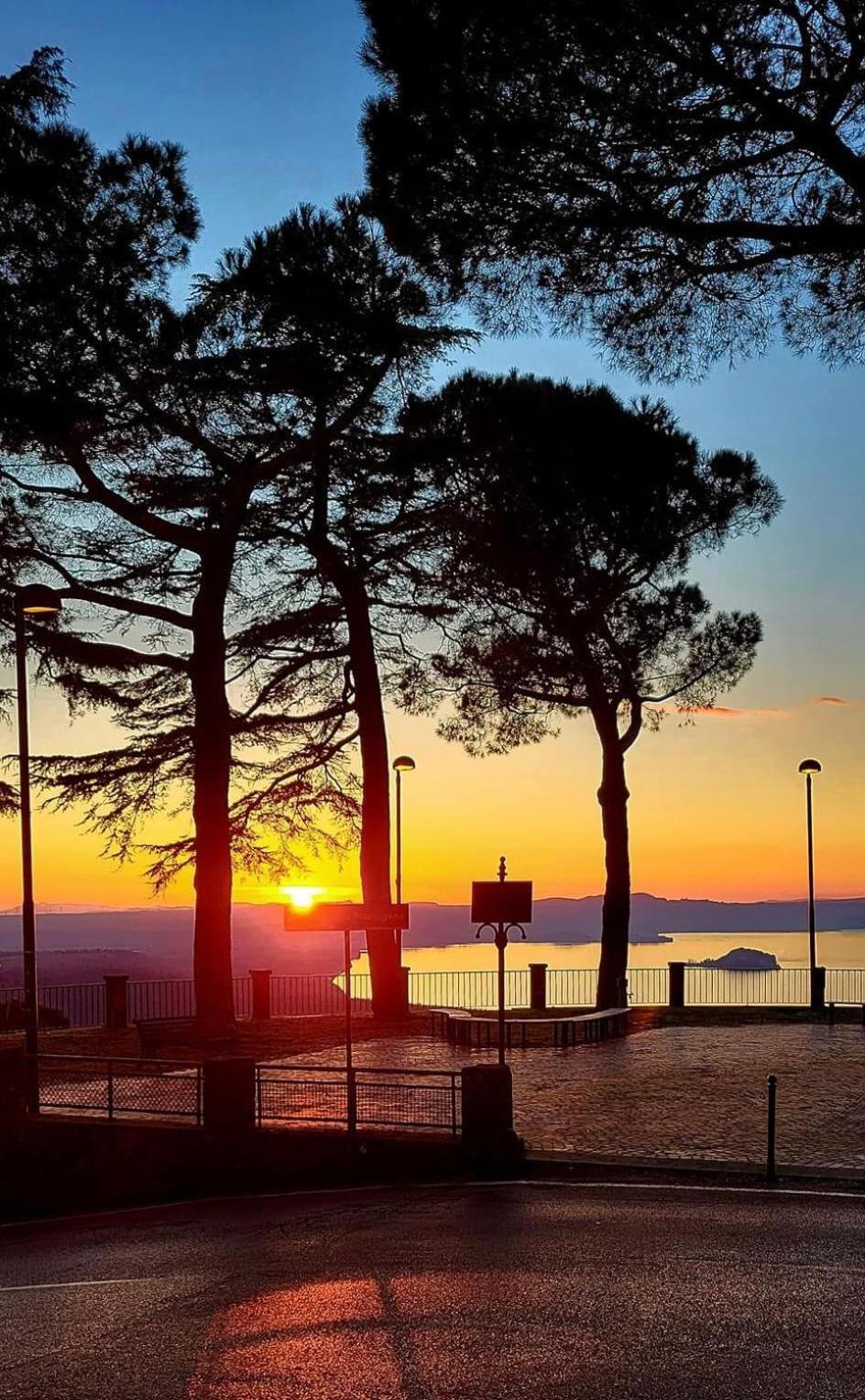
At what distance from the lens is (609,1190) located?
46.0 ft

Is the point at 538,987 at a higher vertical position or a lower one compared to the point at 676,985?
higher

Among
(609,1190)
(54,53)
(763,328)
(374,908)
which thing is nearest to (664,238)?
(763,328)

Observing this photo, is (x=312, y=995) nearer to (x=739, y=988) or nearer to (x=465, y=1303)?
(x=739, y=988)

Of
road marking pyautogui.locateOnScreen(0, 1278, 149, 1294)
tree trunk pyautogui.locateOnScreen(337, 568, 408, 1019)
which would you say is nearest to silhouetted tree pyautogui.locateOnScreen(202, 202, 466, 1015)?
tree trunk pyautogui.locateOnScreen(337, 568, 408, 1019)

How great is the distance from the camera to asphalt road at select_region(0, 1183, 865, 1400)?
26.4 feet

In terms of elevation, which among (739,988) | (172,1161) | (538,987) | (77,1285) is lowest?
(739,988)

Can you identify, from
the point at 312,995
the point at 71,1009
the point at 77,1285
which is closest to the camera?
the point at 77,1285

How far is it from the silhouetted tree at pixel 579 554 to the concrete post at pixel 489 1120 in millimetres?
19402

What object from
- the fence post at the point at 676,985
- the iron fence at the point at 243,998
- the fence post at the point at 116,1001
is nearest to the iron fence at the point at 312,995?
the iron fence at the point at 243,998

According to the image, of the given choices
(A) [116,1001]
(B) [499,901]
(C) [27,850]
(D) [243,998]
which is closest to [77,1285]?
(B) [499,901]

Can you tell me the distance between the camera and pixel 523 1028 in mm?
28562

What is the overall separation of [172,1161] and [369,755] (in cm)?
1806

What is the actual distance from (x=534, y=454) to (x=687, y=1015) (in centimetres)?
1318

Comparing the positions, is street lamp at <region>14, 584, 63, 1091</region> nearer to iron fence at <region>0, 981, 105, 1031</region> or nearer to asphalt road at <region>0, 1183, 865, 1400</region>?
asphalt road at <region>0, 1183, 865, 1400</region>
